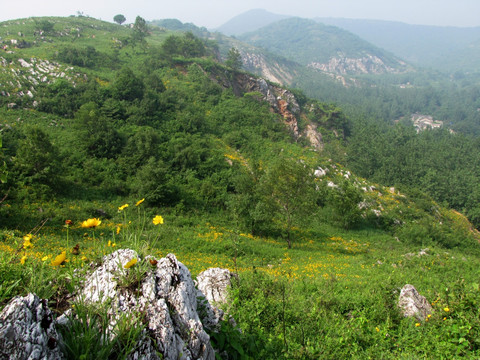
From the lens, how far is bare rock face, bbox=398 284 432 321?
5.64 metres

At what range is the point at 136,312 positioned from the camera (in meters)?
2.28

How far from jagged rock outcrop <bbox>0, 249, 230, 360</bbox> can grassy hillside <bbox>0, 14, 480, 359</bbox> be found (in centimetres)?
20

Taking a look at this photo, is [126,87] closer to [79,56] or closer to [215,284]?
[79,56]

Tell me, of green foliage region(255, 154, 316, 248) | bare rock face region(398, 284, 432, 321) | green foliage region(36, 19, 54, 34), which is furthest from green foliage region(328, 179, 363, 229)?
green foliage region(36, 19, 54, 34)

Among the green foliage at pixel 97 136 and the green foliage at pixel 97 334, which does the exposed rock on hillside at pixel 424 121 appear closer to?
the green foliage at pixel 97 136

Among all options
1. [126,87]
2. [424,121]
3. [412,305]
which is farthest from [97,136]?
[424,121]

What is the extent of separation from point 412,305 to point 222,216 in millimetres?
12794

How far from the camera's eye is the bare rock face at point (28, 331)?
160 centimetres

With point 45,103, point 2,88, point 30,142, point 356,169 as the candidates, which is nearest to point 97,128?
point 30,142

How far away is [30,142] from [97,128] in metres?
6.38

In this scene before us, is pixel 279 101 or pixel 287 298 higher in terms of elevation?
pixel 279 101

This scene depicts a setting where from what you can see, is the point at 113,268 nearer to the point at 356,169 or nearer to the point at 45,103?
the point at 45,103

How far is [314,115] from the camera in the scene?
2253 inches

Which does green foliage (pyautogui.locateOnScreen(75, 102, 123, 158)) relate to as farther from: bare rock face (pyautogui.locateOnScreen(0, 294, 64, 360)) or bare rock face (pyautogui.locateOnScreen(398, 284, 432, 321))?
bare rock face (pyautogui.locateOnScreen(0, 294, 64, 360))
